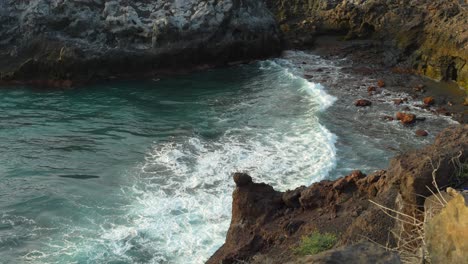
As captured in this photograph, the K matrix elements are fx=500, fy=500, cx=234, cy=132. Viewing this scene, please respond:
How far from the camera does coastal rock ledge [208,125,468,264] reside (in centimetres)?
815

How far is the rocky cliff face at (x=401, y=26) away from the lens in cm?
2840

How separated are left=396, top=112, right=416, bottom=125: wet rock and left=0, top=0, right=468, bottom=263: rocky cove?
0.05m

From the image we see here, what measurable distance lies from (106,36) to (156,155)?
47.5 ft

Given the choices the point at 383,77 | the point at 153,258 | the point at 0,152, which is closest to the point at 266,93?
the point at 383,77

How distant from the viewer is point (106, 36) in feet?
101

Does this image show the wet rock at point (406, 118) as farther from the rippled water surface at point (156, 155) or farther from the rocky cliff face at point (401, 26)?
the rocky cliff face at point (401, 26)

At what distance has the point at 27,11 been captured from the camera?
30609 millimetres

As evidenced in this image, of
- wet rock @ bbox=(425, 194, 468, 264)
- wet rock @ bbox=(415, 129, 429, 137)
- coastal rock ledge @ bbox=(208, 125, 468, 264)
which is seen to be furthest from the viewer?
wet rock @ bbox=(415, 129, 429, 137)

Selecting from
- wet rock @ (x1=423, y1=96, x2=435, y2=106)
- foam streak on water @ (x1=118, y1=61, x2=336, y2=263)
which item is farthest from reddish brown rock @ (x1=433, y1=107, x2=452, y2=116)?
foam streak on water @ (x1=118, y1=61, x2=336, y2=263)

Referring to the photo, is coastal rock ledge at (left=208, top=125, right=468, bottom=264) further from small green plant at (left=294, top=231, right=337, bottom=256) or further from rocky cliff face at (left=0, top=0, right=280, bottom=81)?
rocky cliff face at (left=0, top=0, right=280, bottom=81)

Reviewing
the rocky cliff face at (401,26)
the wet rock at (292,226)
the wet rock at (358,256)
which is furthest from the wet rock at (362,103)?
the wet rock at (358,256)

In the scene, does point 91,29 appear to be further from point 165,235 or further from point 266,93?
point 165,235

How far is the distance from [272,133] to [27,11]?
18797mm

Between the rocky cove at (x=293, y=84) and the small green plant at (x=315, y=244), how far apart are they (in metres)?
0.21
